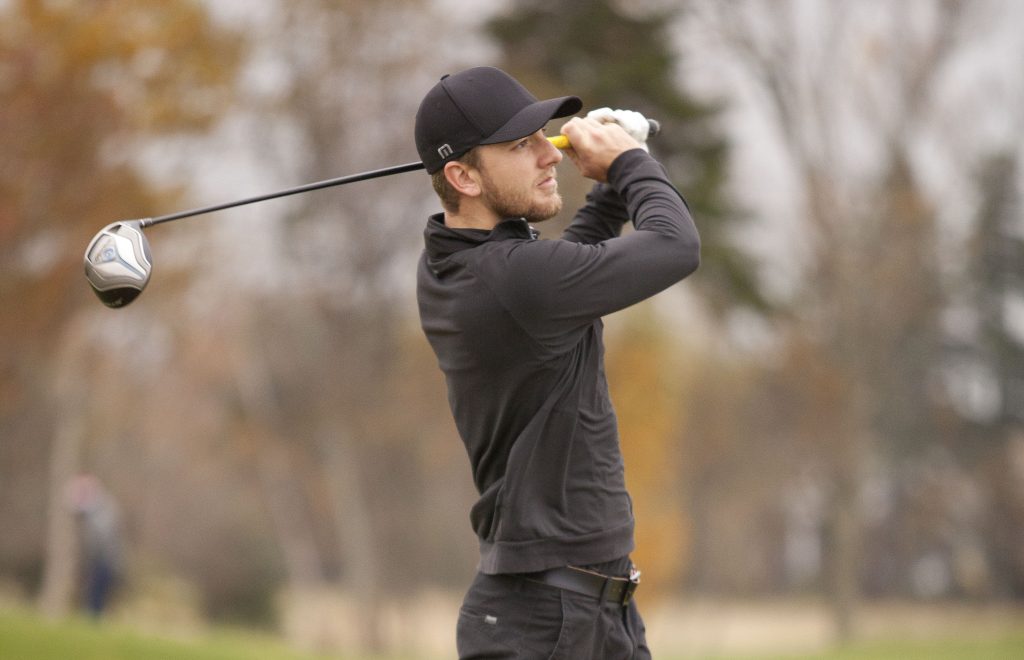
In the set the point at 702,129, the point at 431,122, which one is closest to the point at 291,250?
the point at 702,129

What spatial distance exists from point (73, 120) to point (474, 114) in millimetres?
9484

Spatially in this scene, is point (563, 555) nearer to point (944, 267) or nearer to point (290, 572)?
point (944, 267)

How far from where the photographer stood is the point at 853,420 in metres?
28.5

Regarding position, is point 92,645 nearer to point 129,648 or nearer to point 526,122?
point 129,648

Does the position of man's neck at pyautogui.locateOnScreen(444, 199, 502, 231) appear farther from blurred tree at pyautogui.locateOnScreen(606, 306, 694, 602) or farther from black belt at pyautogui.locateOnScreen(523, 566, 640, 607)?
blurred tree at pyautogui.locateOnScreen(606, 306, 694, 602)

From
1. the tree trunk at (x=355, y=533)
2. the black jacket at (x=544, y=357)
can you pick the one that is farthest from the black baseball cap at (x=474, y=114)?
the tree trunk at (x=355, y=533)

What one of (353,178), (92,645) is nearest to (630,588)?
(353,178)

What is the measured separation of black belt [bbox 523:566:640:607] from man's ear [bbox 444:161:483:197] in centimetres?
106

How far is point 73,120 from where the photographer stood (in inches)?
474

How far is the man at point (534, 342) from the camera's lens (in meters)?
3.38

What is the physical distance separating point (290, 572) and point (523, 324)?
31.6 meters

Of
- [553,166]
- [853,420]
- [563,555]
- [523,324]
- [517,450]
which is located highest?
[853,420]

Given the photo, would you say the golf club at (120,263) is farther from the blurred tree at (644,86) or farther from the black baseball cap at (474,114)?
the blurred tree at (644,86)

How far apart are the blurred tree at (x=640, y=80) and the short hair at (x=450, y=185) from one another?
1291cm
